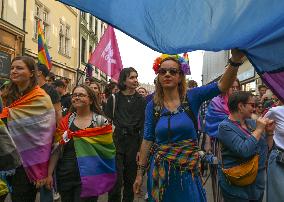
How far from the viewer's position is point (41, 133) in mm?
4203

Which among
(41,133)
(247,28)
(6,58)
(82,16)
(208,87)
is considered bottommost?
(41,133)

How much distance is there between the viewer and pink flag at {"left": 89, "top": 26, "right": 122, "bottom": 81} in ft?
35.9

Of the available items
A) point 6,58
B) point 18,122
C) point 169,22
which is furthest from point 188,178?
point 6,58

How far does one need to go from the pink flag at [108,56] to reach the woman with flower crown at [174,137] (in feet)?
24.0

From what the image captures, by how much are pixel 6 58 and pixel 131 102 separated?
10844 mm

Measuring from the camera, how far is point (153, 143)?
3.63 metres

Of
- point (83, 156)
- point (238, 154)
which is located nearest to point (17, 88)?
point (83, 156)

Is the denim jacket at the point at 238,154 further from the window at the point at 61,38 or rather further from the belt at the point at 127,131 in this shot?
the window at the point at 61,38

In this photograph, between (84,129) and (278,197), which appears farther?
(84,129)

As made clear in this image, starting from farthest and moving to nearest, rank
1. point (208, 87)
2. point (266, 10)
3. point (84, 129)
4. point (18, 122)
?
point (84, 129) → point (18, 122) → point (208, 87) → point (266, 10)

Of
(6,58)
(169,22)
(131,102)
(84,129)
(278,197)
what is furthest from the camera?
(6,58)

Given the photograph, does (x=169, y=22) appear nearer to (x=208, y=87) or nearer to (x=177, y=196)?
(x=208, y=87)

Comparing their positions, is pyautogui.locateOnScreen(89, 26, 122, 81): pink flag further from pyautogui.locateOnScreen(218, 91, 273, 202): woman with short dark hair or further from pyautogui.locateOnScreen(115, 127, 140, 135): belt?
pyautogui.locateOnScreen(218, 91, 273, 202): woman with short dark hair

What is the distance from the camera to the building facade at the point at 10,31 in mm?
15367
